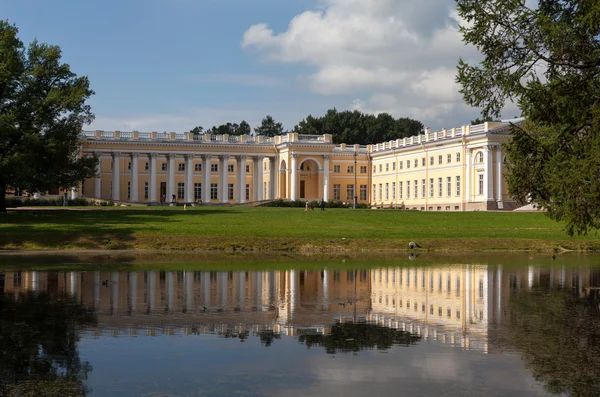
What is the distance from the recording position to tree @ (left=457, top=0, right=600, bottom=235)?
19672 millimetres

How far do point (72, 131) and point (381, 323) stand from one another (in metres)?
44.7

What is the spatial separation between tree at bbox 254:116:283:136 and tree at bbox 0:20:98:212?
121816 millimetres

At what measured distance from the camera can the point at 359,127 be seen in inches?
5989

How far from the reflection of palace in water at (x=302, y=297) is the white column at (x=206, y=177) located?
88941 mm

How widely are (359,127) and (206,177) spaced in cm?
4546

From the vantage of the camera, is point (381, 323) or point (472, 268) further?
point (472, 268)

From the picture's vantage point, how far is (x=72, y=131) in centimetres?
5550

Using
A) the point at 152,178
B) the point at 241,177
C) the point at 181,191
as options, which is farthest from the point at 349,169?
the point at 152,178

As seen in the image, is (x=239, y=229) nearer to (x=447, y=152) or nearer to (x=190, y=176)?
(x=447, y=152)

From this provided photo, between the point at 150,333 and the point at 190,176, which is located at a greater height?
the point at 190,176

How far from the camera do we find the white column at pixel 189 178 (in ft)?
379

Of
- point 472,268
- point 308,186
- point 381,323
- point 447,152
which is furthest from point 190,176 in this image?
point 381,323

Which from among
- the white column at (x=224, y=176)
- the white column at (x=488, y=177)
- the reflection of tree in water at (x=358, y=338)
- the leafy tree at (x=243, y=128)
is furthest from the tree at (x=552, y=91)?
the leafy tree at (x=243, y=128)

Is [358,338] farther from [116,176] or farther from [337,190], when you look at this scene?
[337,190]
